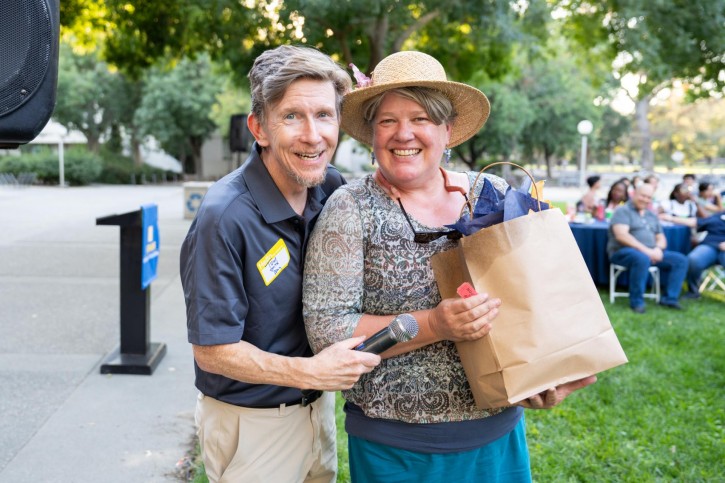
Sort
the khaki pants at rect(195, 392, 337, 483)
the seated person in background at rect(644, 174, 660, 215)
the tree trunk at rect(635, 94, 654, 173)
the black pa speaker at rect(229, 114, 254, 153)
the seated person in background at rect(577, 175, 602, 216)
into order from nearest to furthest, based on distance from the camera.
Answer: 1. the khaki pants at rect(195, 392, 337, 483)
2. the seated person in background at rect(644, 174, 660, 215)
3. the seated person in background at rect(577, 175, 602, 216)
4. the black pa speaker at rect(229, 114, 254, 153)
5. the tree trunk at rect(635, 94, 654, 173)

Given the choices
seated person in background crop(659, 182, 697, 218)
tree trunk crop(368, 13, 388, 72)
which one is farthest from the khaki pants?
seated person in background crop(659, 182, 697, 218)

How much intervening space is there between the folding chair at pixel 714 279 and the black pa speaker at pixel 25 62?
8596mm

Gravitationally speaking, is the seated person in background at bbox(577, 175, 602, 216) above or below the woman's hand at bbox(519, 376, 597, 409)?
above

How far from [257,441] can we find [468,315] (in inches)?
31.4

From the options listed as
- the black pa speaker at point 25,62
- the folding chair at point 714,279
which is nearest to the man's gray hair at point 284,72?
the black pa speaker at point 25,62

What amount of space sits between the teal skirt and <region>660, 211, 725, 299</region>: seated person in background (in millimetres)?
7372

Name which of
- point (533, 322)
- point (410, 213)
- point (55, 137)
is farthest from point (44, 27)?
point (55, 137)

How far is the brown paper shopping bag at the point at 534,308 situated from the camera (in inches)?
61.4

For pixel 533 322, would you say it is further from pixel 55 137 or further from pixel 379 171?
pixel 55 137

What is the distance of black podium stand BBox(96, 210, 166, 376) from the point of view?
196 inches

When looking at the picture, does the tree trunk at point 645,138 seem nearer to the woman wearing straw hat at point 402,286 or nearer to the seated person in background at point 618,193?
the seated person in background at point 618,193

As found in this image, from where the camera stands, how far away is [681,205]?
419 inches

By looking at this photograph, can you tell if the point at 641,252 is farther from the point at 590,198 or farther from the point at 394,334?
the point at 394,334

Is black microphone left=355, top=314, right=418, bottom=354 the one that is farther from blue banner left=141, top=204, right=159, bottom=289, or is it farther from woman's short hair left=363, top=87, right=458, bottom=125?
blue banner left=141, top=204, right=159, bottom=289
